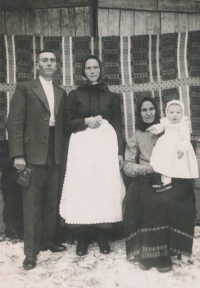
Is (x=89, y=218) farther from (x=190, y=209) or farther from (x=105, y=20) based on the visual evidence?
(x=105, y=20)

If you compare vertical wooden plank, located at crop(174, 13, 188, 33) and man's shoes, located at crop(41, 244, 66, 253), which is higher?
vertical wooden plank, located at crop(174, 13, 188, 33)

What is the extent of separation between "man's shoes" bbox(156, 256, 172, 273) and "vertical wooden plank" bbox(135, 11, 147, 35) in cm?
276

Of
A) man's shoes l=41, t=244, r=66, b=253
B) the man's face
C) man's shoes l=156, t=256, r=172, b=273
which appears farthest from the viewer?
man's shoes l=41, t=244, r=66, b=253

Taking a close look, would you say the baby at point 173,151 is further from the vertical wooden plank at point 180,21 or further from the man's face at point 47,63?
the vertical wooden plank at point 180,21

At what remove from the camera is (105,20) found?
14.0ft

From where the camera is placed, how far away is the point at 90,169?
3.39 m

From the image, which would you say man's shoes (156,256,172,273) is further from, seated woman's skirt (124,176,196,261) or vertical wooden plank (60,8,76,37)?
vertical wooden plank (60,8,76,37)

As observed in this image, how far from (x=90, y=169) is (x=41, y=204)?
0.61m

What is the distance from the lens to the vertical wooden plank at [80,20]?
4.26 meters

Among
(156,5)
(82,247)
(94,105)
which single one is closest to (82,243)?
(82,247)

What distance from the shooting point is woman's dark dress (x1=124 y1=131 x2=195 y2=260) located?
315cm

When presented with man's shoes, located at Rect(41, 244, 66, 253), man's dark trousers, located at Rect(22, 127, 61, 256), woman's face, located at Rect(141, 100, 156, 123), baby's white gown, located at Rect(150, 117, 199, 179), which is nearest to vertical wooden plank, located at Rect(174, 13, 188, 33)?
woman's face, located at Rect(141, 100, 156, 123)

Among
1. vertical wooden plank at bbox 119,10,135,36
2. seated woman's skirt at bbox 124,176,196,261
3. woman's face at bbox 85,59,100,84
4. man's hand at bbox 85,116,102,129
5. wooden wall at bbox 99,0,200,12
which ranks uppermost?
wooden wall at bbox 99,0,200,12

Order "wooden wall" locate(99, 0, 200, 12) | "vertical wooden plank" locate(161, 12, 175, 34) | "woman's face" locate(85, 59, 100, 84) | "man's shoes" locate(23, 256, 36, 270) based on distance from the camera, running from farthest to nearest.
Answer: "vertical wooden plank" locate(161, 12, 175, 34) < "wooden wall" locate(99, 0, 200, 12) < "woman's face" locate(85, 59, 100, 84) < "man's shoes" locate(23, 256, 36, 270)
